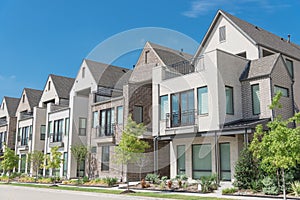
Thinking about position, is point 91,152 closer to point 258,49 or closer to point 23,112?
point 258,49

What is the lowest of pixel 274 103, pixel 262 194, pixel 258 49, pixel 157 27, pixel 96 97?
pixel 262 194

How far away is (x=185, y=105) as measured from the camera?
72.0 ft

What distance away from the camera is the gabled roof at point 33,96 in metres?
43.7

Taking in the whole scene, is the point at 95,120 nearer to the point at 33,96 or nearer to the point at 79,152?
the point at 79,152

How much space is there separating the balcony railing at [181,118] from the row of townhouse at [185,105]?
0.22 ft

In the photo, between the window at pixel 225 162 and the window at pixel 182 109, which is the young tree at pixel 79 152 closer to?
the window at pixel 182 109

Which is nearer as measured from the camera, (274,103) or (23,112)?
(274,103)

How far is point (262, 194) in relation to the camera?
14.8 metres

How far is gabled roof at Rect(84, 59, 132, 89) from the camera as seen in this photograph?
34.3m

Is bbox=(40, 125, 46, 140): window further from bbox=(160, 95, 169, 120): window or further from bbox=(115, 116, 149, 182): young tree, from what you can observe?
bbox=(115, 116, 149, 182): young tree

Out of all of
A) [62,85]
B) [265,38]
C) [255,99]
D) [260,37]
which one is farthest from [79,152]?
[265,38]

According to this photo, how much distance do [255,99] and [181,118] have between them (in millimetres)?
4852

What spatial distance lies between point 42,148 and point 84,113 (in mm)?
8431

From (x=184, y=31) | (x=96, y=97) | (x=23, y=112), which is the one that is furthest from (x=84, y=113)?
(x=23, y=112)
